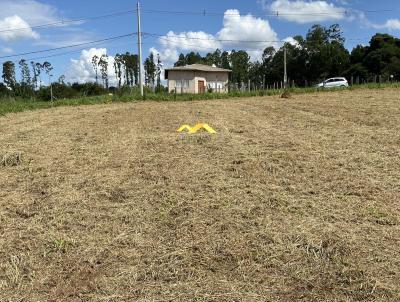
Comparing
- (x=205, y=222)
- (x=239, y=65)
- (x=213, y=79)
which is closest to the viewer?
(x=205, y=222)

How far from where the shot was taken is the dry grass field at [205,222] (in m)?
2.88

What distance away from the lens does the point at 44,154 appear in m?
6.84

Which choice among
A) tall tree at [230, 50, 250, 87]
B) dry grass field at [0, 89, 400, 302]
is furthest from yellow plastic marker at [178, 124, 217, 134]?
tall tree at [230, 50, 250, 87]

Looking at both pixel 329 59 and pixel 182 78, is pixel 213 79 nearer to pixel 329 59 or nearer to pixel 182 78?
pixel 182 78

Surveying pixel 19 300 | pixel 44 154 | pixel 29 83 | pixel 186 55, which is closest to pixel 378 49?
pixel 186 55

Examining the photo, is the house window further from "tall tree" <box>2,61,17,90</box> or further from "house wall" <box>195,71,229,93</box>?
"tall tree" <box>2,61,17,90</box>

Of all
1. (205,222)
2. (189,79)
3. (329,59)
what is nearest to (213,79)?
(189,79)

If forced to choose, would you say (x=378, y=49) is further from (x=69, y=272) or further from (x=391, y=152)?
(x=69, y=272)

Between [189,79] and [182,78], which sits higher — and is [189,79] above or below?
below

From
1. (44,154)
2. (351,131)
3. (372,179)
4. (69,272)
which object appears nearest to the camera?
(69,272)

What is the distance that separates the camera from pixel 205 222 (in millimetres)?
3756

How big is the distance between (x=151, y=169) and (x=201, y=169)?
0.65 meters

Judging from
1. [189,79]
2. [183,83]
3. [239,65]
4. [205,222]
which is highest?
[239,65]

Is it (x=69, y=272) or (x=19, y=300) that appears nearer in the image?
(x=19, y=300)
